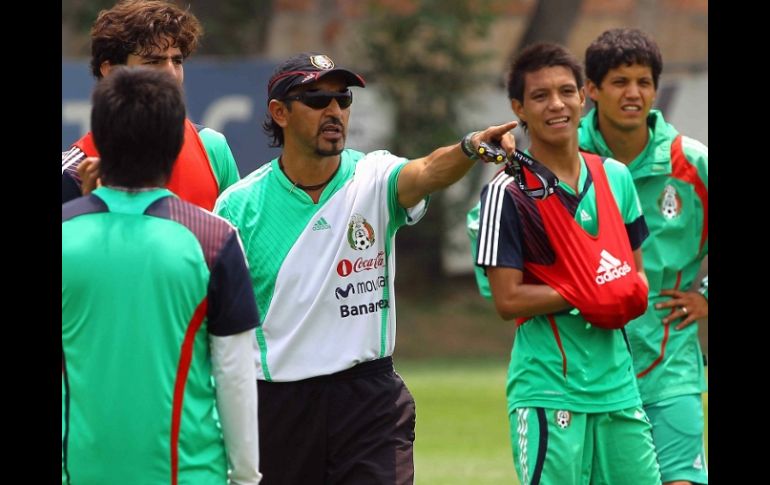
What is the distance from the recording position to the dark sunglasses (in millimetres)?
5812

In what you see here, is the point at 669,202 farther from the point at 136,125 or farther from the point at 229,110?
the point at 229,110

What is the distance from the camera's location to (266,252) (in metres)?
5.80

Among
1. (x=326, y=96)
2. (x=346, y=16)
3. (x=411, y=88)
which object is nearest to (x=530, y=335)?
(x=326, y=96)

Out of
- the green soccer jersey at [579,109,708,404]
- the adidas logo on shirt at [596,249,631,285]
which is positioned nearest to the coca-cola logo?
the adidas logo on shirt at [596,249,631,285]

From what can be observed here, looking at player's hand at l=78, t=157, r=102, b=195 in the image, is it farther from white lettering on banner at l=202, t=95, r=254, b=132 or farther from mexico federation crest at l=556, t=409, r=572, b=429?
white lettering on banner at l=202, t=95, r=254, b=132

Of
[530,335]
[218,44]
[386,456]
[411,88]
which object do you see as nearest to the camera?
[386,456]

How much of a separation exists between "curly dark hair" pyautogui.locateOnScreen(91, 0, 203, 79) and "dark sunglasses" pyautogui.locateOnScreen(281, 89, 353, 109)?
543 millimetres

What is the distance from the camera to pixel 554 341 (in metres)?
6.14

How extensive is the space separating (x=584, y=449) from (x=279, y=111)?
193 centimetres

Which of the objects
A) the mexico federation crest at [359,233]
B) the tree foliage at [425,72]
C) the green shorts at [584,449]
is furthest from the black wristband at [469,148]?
the tree foliage at [425,72]

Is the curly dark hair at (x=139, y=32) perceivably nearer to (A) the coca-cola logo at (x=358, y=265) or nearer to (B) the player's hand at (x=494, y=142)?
(A) the coca-cola logo at (x=358, y=265)

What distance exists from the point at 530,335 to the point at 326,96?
4.57 feet
